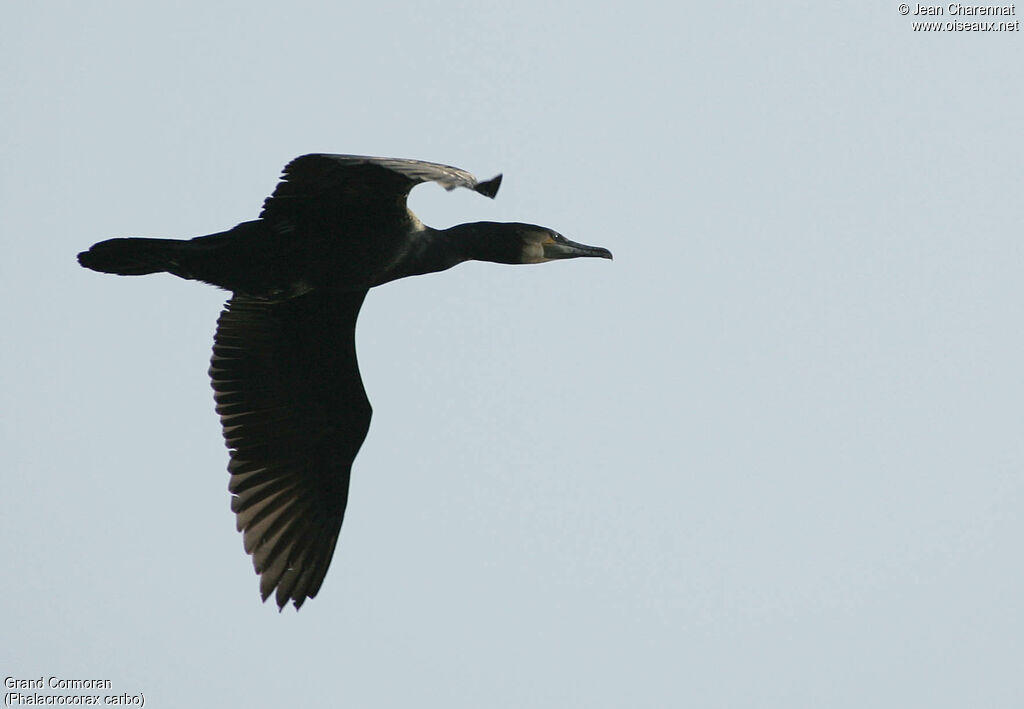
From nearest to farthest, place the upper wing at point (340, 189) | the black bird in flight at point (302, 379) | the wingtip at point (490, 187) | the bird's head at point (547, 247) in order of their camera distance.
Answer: the wingtip at point (490, 187)
the upper wing at point (340, 189)
the black bird in flight at point (302, 379)
the bird's head at point (547, 247)

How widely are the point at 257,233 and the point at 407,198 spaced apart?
0.84m

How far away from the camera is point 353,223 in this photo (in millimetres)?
8203

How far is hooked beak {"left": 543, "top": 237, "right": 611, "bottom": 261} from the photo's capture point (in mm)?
9164

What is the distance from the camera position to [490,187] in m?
6.79

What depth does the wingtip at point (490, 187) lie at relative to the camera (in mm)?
6660

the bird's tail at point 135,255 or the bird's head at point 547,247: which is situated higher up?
the bird's head at point 547,247

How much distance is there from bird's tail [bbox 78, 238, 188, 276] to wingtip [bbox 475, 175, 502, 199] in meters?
2.19

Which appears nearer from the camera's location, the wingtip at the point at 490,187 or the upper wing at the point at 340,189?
the wingtip at the point at 490,187

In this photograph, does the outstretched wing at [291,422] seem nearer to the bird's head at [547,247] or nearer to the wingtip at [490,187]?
the bird's head at [547,247]

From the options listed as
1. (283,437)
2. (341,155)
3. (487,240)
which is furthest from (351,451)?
(341,155)

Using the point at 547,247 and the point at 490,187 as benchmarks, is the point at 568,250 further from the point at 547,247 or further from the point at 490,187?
the point at 490,187

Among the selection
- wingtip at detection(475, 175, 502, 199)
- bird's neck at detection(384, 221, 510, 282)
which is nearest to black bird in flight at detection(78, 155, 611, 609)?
bird's neck at detection(384, 221, 510, 282)

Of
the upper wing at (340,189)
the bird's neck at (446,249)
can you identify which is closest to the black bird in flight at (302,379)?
the bird's neck at (446,249)

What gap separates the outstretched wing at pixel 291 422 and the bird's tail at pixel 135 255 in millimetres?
872
